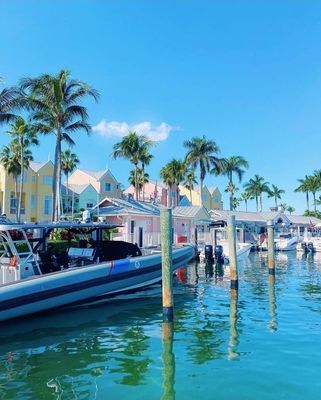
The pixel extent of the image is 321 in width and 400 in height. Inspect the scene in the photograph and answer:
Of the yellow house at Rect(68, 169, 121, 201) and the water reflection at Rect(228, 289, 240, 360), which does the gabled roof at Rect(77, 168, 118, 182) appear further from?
the water reflection at Rect(228, 289, 240, 360)

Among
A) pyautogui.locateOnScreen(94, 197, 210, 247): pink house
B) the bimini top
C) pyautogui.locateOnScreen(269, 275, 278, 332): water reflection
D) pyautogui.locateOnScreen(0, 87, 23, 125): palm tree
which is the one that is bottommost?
pyautogui.locateOnScreen(269, 275, 278, 332): water reflection

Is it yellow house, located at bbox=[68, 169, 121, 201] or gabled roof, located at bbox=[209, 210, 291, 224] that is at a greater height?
yellow house, located at bbox=[68, 169, 121, 201]

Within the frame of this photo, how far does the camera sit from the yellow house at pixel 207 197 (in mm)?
72000

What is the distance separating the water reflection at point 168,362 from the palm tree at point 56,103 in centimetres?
2211

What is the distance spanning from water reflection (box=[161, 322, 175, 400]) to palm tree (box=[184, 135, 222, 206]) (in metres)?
41.5

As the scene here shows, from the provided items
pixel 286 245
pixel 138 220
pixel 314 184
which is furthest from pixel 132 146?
pixel 314 184

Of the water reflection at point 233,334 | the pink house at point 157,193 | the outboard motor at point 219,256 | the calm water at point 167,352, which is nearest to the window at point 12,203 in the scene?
the pink house at point 157,193

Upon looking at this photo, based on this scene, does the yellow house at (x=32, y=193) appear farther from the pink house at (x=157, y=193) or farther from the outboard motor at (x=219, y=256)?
the outboard motor at (x=219, y=256)

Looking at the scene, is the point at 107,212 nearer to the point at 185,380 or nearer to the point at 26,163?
the point at 26,163

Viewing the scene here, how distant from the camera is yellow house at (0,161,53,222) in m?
46.6

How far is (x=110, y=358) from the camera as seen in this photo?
822 centimetres

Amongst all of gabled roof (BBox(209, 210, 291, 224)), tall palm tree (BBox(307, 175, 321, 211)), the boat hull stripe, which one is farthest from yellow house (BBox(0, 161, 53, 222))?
tall palm tree (BBox(307, 175, 321, 211))

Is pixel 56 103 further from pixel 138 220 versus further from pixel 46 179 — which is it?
pixel 46 179

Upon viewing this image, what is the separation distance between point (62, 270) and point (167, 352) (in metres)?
4.31
